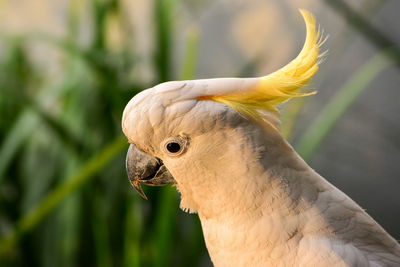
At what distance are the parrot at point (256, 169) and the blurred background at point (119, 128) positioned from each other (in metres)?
0.45

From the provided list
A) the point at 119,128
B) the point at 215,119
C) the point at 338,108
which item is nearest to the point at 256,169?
the point at 215,119

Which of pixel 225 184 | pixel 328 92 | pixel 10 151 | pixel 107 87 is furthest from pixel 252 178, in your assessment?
pixel 328 92

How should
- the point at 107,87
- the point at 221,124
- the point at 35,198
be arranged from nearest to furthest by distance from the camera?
the point at 221,124, the point at 107,87, the point at 35,198

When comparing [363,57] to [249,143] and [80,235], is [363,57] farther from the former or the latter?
[249,143]

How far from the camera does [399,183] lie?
5.99 ft

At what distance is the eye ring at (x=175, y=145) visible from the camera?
58cm

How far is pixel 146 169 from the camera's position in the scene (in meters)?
0.63

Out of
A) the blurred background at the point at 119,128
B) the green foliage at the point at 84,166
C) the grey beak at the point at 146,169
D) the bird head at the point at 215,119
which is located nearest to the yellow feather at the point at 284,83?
the bird head at the point at 215,119

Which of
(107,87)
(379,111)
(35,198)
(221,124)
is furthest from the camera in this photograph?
(379,111)

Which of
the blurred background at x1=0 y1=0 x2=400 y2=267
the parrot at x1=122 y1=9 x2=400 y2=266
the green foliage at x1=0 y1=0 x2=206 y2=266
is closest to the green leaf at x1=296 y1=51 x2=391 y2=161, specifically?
the blurred background at x1=0 y1=0 x2=400 y2=267

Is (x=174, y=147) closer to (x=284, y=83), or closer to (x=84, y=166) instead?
(x=284, y=83)

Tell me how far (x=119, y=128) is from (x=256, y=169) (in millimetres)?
966

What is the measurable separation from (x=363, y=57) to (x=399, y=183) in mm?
539

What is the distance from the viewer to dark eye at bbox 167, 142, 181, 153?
58 centimetres
